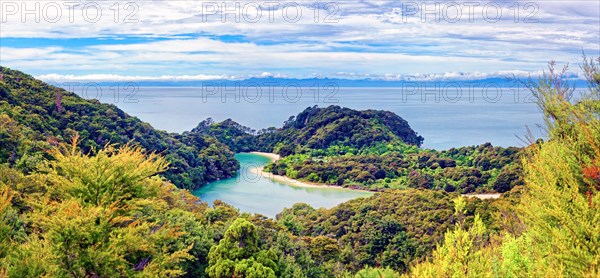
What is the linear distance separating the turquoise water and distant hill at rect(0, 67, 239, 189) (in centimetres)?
166

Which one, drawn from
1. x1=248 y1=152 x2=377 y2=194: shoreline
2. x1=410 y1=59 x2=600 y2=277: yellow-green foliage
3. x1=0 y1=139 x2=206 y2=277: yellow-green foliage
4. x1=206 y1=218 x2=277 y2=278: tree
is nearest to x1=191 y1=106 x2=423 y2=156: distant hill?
x1=248 y1=152 x2=377 y2=194: shoreline

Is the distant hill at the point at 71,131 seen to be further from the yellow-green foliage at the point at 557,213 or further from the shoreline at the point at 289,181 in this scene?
the yellow-green foliage at the point at 557,213

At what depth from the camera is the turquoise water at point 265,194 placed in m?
32.8

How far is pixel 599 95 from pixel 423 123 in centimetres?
7853

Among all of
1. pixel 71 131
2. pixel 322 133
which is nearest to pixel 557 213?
pixel 71 131

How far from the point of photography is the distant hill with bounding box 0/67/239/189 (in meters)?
22.2

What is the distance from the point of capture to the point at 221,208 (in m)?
20.7

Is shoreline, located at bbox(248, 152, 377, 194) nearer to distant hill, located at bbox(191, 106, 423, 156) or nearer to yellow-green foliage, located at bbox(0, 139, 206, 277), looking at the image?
distant hill, located at bbox(191, 106, 423, 156)

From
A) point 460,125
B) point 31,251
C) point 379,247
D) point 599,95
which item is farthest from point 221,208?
point 460,125

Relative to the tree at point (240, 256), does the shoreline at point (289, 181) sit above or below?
below

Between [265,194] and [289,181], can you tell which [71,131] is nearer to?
[265,194]

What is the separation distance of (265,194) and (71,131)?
12.3 meters

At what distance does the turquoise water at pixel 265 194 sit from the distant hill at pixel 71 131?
1658mm

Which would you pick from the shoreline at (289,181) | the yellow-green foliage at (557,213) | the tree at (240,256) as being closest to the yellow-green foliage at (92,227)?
the tree at (240,256)
